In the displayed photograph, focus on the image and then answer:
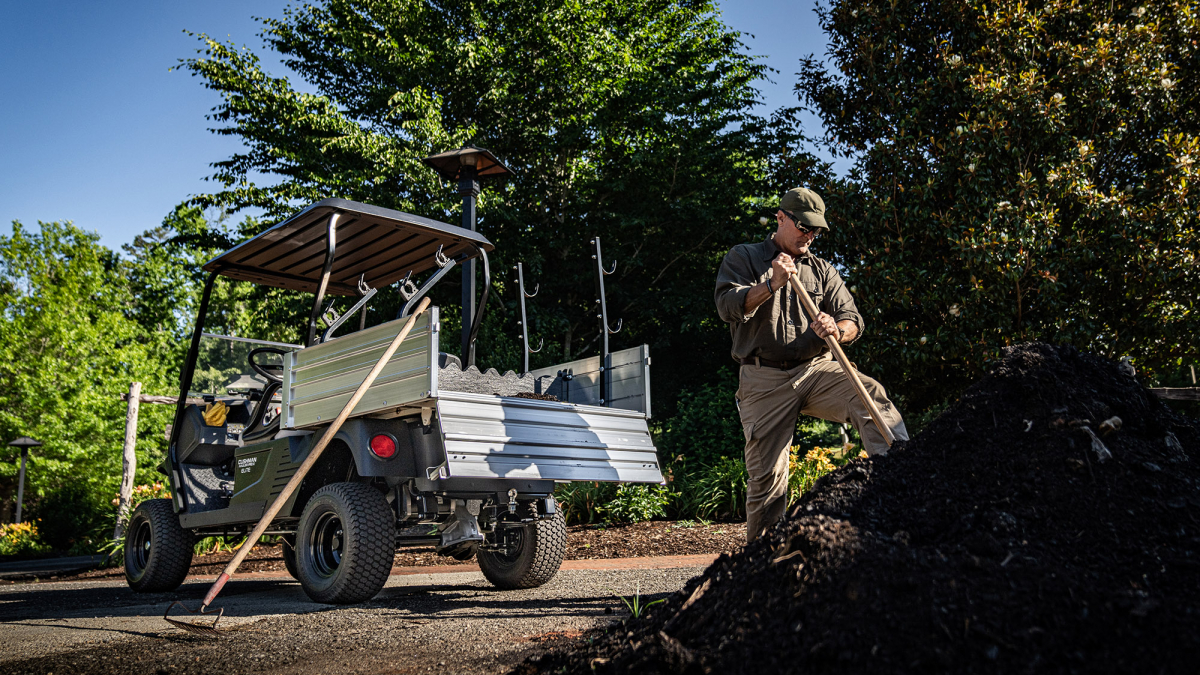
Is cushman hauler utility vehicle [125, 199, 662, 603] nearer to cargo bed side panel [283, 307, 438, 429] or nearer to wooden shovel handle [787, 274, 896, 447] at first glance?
cargo bed side panel [283, 307, 438, 429]

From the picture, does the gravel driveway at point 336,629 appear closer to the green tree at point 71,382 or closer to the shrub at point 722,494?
the shrub at point 722,494

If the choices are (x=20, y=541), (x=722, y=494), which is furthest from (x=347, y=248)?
(x=20, y=541)

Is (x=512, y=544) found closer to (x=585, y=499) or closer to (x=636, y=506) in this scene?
(x=636, y=506)

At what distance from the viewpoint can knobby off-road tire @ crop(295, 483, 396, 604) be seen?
4.30 m

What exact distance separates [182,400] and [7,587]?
3452 mm

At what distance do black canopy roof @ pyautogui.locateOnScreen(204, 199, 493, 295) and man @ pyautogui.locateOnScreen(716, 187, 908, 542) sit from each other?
7.17 feet

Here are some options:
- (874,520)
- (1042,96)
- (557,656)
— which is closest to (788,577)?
(874,520)

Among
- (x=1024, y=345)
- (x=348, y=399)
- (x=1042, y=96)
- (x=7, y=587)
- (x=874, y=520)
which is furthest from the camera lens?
(x=1042, y=96)

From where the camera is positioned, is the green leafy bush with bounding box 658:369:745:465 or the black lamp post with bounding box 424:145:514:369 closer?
the black lamp post with bounding box 424:145:514:369

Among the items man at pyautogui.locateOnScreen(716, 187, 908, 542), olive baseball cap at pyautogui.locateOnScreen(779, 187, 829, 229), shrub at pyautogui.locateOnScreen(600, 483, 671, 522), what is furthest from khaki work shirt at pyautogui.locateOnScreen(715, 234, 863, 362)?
shrub at pyautogui.locateOnScreen(600, 483, 671, 522)

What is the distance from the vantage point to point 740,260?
416cm

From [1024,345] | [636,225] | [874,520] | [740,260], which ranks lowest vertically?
[874,520]

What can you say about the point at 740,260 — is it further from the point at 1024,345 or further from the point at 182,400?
the point at 182,400

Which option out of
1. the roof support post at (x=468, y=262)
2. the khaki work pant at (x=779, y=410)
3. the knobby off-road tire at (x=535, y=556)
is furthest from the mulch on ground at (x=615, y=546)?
the khaki work pant at (x=779, y=410)
